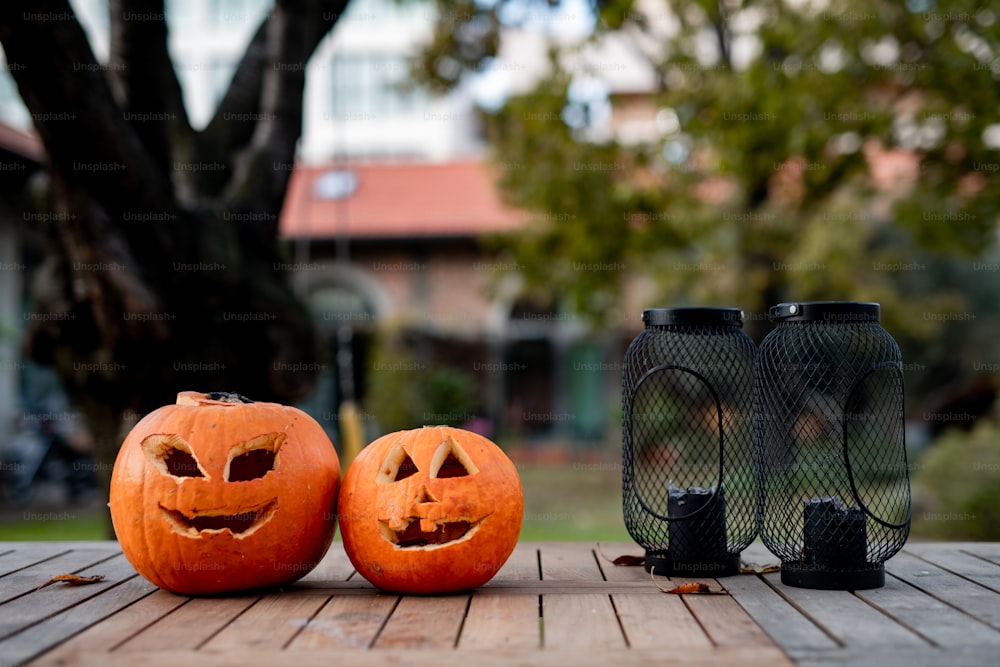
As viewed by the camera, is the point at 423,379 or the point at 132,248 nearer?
the point at 132,248

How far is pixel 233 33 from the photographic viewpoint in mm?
29250

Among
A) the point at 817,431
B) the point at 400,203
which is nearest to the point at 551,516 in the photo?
the point at 817,431

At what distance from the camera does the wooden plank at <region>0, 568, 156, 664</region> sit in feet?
7.46

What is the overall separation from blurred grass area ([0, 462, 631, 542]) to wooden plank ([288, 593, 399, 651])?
5.07m

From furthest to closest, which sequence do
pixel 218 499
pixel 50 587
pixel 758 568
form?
1. pixel 758 568
2. pixel 50 587
3. pixel 218 499

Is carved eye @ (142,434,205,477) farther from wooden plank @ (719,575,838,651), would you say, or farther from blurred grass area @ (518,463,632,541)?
blurred grass area @ (518,463,632,541)

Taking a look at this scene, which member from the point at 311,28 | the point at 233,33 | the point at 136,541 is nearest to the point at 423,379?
the point at 311,28

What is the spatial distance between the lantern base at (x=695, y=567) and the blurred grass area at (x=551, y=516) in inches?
182

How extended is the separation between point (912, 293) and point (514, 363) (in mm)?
7234

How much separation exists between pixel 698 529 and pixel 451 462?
33.3 inches

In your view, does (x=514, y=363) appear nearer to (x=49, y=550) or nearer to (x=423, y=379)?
(x=423, y=379)

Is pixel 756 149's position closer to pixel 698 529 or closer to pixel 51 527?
pixel 698 529

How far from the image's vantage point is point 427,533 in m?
2.92

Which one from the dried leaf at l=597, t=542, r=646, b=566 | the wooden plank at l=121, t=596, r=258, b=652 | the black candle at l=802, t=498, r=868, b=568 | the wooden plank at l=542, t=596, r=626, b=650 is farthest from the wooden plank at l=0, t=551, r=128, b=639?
the black candle at l=802, t=498, r=868, b=568
